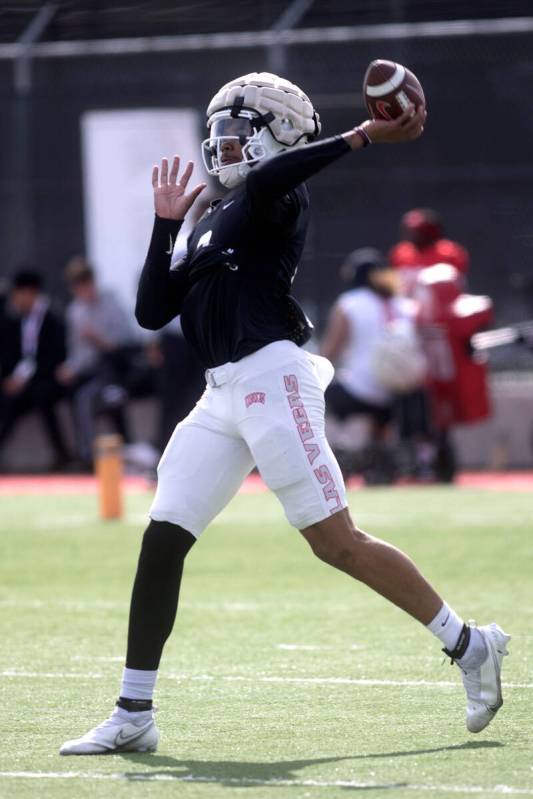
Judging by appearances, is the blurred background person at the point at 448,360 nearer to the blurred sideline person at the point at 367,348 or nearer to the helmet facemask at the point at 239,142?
the blurred sideline person at the point at 367,348

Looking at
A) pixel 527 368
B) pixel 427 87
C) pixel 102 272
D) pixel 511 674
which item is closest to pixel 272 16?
pixel 427 87

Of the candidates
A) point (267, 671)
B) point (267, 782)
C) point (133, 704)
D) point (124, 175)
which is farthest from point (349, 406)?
point (267, 782)

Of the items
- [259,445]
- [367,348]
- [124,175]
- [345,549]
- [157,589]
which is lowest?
[157,589]

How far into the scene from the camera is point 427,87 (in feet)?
58.6

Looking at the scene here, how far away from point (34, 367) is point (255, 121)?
13.3 m

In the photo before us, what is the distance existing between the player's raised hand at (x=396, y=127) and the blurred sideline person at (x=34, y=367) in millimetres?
13228

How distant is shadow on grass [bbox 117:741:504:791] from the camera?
201 inches

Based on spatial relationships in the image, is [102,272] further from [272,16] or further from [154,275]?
[154,275]

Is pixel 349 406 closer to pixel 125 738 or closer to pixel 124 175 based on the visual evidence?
pixel 124 175

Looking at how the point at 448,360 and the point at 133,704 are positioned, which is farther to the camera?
the point at 448,360

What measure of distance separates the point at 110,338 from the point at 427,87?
14.3 ft

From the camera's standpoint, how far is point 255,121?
6.01 metres

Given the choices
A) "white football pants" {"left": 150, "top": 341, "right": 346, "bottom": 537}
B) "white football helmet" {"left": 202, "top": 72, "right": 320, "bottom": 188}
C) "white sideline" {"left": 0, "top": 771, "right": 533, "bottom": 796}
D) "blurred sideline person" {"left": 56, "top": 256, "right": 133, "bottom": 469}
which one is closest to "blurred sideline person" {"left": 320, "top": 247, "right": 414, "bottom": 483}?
"blurred sideline person" {"left": 56, "top": 256, "right": 133, "bottom": 469}

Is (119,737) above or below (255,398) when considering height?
below
